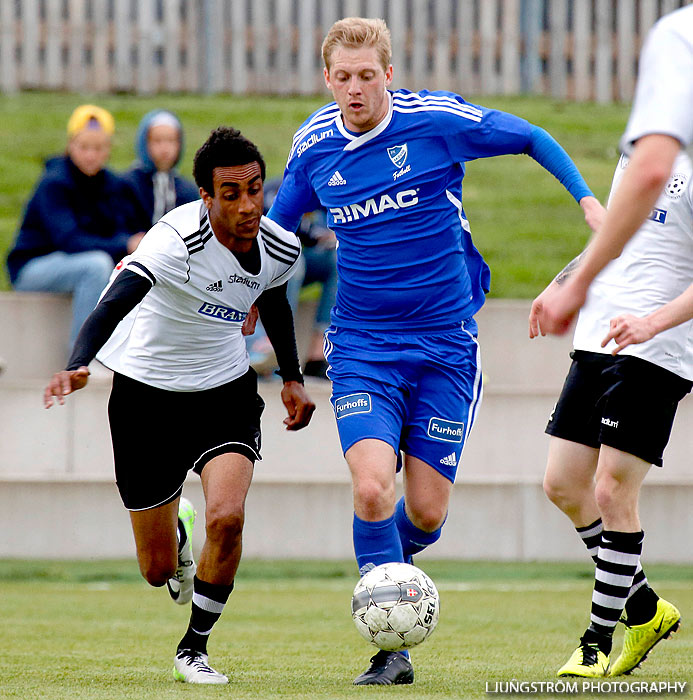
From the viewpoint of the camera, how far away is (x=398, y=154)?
210 inches

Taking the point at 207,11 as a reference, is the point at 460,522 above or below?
below

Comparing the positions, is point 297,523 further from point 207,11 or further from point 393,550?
point 207,11

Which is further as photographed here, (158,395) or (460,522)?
(460,522)

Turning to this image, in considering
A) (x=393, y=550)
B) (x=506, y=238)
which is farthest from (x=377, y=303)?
(x=506, y=238)

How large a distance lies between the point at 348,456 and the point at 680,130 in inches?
96.0

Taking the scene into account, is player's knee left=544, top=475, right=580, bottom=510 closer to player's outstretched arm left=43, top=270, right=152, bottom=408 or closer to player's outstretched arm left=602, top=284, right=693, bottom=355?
player's outstretched arm left=602, top=284, right=693, bottom=355

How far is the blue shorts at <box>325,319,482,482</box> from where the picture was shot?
527cm

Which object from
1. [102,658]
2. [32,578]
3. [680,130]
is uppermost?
[680,130]

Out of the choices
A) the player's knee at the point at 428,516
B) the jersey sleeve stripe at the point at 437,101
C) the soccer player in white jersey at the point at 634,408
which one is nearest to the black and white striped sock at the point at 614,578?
the soccer player in white jersey at the point at 634,408

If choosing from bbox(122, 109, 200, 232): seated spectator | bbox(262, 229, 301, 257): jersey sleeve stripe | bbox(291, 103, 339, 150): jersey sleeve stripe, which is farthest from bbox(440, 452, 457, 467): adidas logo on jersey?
bbox(122, 109, 200, 232): seated spectator

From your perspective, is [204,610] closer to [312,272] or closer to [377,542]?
[377,542]

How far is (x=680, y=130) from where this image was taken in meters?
3.01

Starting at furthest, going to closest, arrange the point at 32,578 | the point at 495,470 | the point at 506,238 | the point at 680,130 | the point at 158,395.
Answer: the point at 506,238 → the point at 495,470 → the point at 32,578 → the point at 158,395 → the point at 680,130

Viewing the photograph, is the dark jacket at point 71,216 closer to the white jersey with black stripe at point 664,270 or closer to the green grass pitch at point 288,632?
the green grass pitch at point 288,632
